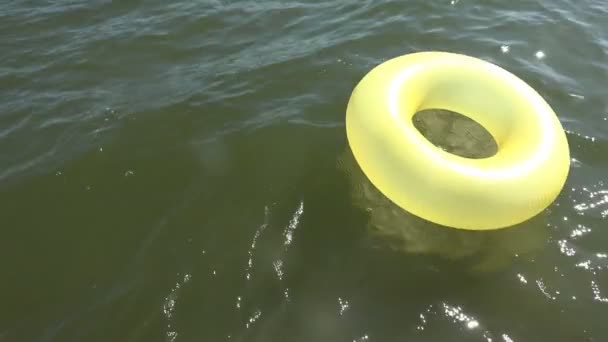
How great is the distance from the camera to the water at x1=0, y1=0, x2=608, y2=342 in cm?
352

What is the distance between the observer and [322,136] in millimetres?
4996

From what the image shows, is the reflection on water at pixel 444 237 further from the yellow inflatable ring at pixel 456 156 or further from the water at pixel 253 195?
the yellow inflatable ring at pixel 456 156

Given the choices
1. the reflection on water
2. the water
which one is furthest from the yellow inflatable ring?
the water

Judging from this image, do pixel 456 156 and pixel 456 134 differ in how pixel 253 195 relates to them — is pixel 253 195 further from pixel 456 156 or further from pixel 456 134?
pixel 456 134

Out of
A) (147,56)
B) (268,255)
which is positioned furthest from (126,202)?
(147,56)

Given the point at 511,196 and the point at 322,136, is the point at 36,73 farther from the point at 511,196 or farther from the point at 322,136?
the point at 511,196

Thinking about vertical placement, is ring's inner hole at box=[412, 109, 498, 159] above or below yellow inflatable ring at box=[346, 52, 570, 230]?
below

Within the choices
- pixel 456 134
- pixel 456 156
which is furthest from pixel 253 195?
pixel 456 134

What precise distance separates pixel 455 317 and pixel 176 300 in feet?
6.79

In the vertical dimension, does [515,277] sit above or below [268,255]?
below

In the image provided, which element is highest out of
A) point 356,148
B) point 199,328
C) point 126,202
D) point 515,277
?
point 356,148

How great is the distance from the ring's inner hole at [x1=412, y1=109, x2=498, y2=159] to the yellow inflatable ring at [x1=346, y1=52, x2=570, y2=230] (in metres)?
0.55

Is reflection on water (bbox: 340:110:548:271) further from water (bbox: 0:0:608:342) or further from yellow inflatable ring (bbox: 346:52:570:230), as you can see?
yellow inflatable ring (bbox: 346:52:570:230)

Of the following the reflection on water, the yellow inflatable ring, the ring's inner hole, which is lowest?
the reflection on water
